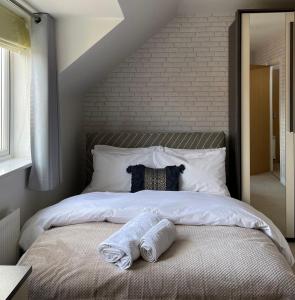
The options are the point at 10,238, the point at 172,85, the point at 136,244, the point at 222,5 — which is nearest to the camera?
the point at 136,244

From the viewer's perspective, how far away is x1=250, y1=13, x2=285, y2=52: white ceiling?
371 cm

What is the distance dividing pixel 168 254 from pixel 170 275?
0.71 feet

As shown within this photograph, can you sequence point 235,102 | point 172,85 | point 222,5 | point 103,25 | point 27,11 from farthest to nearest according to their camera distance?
1. point 172,85
2. point 222,5
3. point 235,102
4. point 103,25
5. point 27,11

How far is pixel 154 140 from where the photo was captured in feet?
13.7

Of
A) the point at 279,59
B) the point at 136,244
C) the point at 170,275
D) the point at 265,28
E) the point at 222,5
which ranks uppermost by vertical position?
the point at 222,5

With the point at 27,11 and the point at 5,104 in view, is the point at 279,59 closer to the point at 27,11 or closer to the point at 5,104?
the point at 27,11

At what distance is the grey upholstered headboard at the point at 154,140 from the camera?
4.16 m

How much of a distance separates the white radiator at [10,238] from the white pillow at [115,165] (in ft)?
3.73

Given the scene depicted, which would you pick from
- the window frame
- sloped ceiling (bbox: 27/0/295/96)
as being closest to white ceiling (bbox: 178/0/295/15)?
sloped ceiling (bbox: 27/0/295/96)

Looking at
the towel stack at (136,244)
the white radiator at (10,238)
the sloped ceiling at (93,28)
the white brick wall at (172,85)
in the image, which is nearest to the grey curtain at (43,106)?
the sloped ceiling at (93,28)

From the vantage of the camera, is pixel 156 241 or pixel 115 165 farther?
pixel 115 165

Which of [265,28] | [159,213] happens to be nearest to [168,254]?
[159,213]

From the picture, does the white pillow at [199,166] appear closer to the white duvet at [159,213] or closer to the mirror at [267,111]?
the mirror at [267,111]

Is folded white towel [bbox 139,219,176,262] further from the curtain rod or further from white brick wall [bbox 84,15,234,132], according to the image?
white brick wall [bbox 84,15,234,132]
